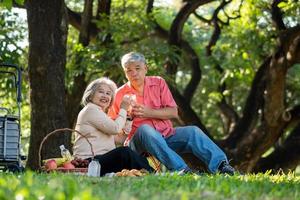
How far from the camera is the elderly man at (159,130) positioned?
704 cm

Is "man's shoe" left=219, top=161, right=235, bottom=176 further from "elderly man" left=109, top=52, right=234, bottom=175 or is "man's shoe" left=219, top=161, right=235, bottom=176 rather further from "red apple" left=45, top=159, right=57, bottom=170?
"red apple" left=45, top=159, right=57, bottom=170

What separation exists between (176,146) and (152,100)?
56 cm

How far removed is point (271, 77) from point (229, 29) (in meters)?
3.10

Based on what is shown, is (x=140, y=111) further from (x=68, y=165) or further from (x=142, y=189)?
(x=142, y=189)

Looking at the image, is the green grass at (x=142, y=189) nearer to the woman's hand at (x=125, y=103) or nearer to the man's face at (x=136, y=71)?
the woman's hand at (x=125, y=103)

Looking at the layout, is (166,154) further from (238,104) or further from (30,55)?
(238,104)

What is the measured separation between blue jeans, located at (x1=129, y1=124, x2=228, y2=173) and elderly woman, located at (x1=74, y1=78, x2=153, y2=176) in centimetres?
20

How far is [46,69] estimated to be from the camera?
952 cm

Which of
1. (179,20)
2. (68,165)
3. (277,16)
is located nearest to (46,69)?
(68,165)

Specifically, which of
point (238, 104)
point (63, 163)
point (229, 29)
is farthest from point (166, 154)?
point (238, 104)

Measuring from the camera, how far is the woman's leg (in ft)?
22.1

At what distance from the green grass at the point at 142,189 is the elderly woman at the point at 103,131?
121 centimetres

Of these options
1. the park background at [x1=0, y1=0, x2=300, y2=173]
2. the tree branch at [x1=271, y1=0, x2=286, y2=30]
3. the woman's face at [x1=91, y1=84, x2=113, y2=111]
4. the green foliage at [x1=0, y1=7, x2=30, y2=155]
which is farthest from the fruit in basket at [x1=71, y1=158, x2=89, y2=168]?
the tree branch at [x1=271, y1=0, x2=286, y2=30]

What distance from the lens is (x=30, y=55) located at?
9.66 meters
